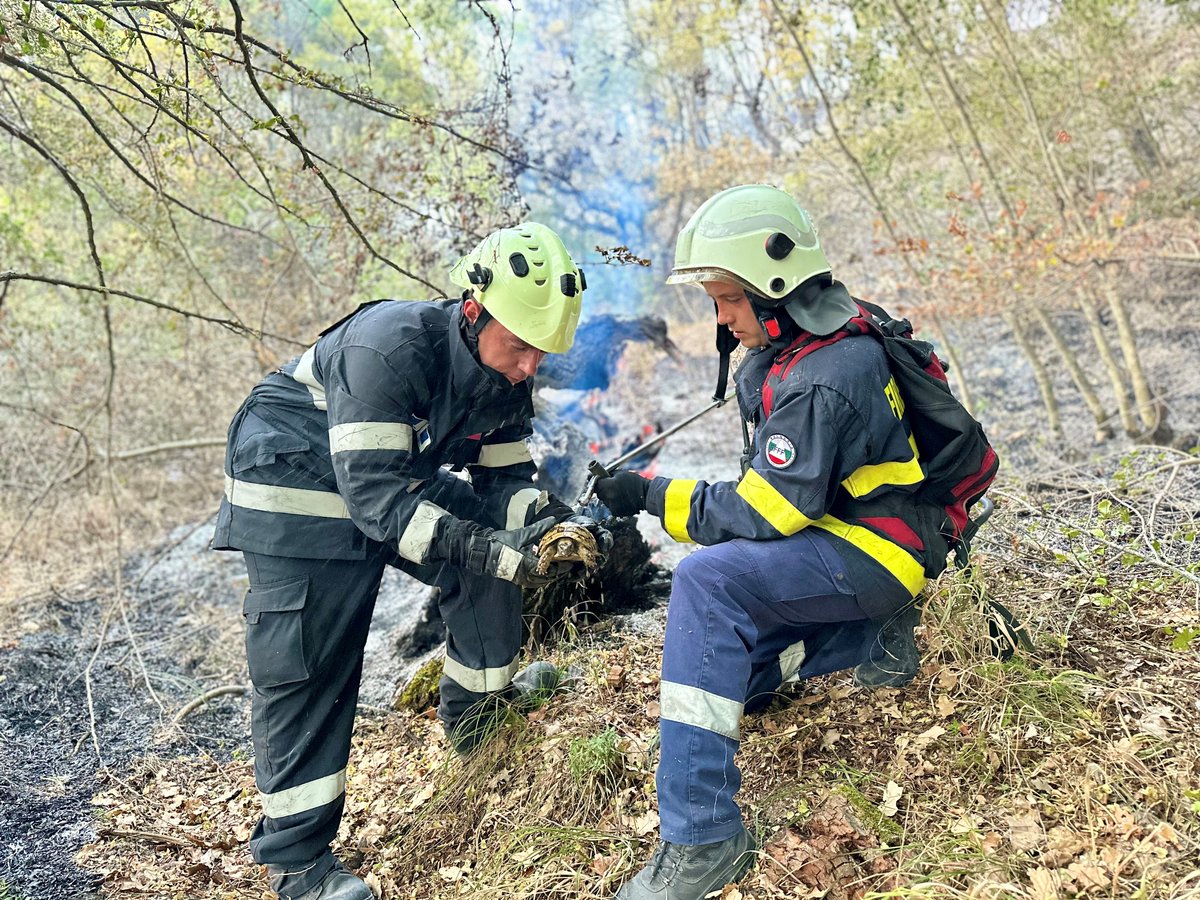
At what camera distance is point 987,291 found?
8.45 m

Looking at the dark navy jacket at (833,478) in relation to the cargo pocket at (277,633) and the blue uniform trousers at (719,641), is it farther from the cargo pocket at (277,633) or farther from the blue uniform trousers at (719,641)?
the cargo pocket at (277,633)

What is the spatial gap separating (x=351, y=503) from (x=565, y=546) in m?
0.77

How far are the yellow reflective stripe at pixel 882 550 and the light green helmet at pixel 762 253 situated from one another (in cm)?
64

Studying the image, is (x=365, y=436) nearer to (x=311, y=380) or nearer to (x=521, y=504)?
(x=311, y=380)

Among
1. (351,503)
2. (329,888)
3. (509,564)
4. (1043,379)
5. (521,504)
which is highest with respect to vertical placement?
(351,503)

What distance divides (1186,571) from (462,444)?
121 inches

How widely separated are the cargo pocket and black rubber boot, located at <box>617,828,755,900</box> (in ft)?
4.45

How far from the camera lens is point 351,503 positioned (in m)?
2.89

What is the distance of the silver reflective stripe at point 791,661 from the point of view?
3023 mm

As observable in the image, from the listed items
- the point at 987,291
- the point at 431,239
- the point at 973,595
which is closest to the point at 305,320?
the point at 431,239

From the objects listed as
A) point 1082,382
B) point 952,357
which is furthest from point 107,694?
point 1082,382

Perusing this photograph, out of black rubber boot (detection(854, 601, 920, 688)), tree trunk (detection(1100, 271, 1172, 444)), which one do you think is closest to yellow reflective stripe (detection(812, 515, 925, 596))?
black rubber boot (detection(854, 601, 920, 688))

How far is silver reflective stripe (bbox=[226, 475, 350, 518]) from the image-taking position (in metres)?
3.04

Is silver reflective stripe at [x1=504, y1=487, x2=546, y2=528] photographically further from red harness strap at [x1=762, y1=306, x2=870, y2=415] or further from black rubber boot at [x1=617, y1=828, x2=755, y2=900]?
black rubber boot at [x1=617, y1=828, x2=755, y2=900]
